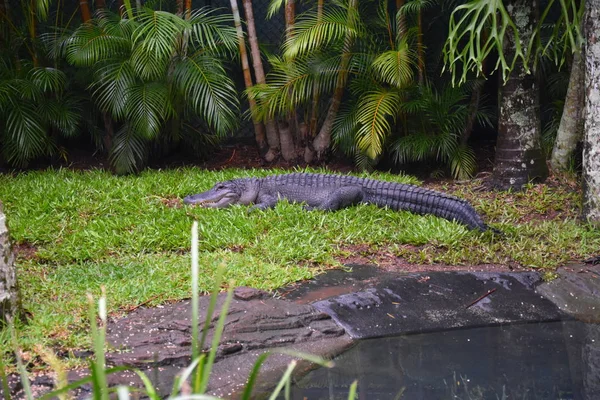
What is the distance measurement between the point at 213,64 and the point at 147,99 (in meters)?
0.79

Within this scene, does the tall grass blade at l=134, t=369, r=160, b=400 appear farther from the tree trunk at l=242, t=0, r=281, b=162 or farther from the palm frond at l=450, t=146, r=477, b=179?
the tree trunk at l=242, t=0, r=281, b=162

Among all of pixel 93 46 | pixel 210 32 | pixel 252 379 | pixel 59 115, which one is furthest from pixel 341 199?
pixel 252 379

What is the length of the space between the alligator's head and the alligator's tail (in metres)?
1.18

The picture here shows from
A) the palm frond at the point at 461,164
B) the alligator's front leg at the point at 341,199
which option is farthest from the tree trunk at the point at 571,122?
the alligator's front leg at the point at 341,199

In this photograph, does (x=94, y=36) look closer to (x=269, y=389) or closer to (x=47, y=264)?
(x=47, y=264)

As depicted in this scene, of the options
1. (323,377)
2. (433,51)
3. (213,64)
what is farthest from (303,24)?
(323,377)

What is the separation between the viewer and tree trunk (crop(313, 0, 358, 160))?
711 cm

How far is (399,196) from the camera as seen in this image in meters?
5.85

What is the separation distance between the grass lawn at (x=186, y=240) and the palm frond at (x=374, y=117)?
960 millimetres

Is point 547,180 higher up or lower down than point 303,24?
lower down

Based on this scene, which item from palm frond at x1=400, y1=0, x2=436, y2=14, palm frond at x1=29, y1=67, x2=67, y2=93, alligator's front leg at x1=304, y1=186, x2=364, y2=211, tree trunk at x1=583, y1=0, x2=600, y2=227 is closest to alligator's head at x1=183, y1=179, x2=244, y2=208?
alligator's front leg at x1=304, y1=186, x2=364, y2=211

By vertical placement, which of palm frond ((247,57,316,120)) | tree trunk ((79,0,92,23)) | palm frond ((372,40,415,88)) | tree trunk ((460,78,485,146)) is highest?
tree trunk ((79,0,92,23))

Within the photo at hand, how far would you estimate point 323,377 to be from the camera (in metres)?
3.30

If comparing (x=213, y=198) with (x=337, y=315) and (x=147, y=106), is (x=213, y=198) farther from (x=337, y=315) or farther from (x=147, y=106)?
(x=337, y=315)
